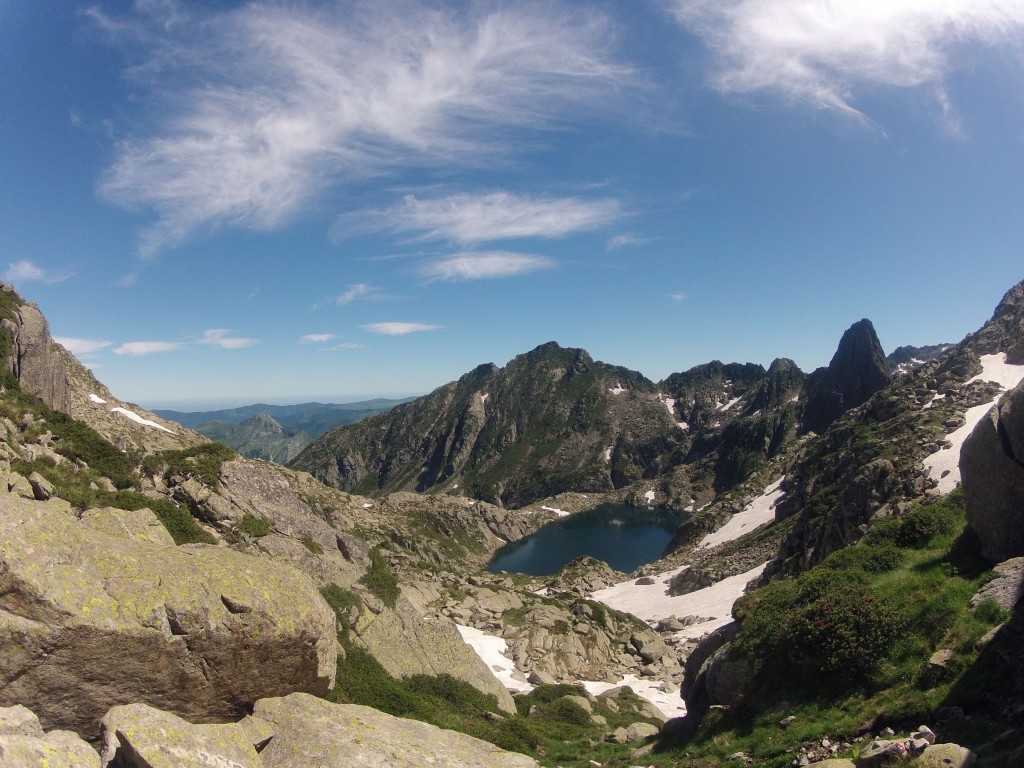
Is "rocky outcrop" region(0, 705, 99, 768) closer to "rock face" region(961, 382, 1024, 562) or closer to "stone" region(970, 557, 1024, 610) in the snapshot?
"stone" region(970, 557, 1024, 610)

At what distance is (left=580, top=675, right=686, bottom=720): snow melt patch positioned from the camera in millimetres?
43472

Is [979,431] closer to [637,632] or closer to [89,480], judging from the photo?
[89,480]

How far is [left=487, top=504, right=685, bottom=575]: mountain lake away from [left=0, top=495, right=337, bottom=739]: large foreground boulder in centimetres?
13441

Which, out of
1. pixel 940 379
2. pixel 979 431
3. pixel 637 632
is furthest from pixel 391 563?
pixel 940 379

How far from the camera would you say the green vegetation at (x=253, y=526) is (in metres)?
33.1

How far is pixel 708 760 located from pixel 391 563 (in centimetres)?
6744

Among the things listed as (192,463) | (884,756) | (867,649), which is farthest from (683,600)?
(884,756)

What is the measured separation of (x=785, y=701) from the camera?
54.4ft

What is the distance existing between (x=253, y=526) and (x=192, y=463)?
266 inches

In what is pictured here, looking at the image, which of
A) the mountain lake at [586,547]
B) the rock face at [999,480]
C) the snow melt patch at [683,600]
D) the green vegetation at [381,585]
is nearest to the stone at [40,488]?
the green vegetation at [381,585]

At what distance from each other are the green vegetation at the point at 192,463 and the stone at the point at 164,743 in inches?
1092

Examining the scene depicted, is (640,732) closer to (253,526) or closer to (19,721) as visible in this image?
(253,526)

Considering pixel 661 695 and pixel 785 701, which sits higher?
pixel 785 701

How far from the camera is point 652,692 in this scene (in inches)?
1853
